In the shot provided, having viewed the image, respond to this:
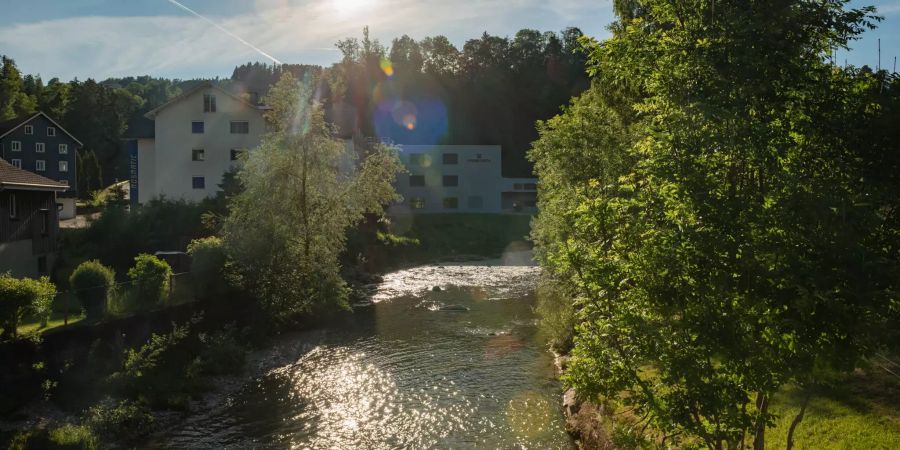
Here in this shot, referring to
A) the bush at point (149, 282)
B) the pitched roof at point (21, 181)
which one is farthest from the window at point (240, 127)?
the bush at point (149, 282)

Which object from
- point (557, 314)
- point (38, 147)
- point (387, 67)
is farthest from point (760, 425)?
point (387, 67)

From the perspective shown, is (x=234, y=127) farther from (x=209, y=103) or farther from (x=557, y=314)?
(x=557, y=314)

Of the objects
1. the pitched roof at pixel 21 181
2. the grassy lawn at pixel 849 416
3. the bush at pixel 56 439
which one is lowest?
the bush at pixel 56 439

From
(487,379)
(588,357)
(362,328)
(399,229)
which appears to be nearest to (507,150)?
(399,229)

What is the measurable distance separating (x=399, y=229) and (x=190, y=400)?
1865 inches

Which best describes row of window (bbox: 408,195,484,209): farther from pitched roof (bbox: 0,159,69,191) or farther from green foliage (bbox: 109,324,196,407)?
green foliage (bbox: 109,324,196,407)

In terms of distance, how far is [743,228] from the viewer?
25.7 feet

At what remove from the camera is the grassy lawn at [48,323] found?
19109 mm

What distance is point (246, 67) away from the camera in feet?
591

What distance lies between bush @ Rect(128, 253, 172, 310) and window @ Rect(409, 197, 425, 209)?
5891cm

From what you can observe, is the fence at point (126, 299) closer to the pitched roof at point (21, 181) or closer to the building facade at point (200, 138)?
the pitched roof at point (21, 181)

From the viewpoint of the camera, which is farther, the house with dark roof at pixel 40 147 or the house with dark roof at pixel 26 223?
the house with dark roof at pixel 40 147

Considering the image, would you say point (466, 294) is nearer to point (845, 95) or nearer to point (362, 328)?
point (362, 328)

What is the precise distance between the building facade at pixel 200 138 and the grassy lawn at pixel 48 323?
36.5 metres
